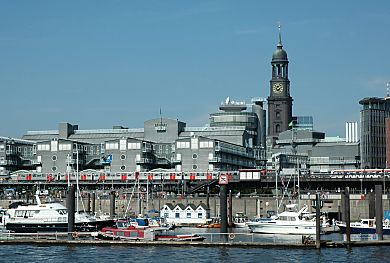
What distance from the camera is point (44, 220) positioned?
103 m

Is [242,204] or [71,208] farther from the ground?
[242,204]

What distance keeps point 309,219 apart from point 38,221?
3262 cm

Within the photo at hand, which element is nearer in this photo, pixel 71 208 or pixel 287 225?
pixel 71 208

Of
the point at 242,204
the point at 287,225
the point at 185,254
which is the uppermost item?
the point at 242,204

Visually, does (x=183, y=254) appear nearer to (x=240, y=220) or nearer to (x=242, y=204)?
(x=240, y=220)

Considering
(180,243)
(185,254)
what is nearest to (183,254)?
(185,254)

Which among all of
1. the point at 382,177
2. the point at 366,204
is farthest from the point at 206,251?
the point at 382,177

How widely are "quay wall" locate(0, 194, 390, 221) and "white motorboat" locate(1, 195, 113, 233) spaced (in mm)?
34380

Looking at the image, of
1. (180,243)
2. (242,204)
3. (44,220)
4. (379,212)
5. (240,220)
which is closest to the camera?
(379,212)

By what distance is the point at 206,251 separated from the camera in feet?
262

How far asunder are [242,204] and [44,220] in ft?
159

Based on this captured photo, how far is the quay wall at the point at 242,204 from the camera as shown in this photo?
13225cm

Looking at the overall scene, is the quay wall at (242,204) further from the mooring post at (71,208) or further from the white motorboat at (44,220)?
the mooring post at (71,208)

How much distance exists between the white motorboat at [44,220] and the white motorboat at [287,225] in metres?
19.2
